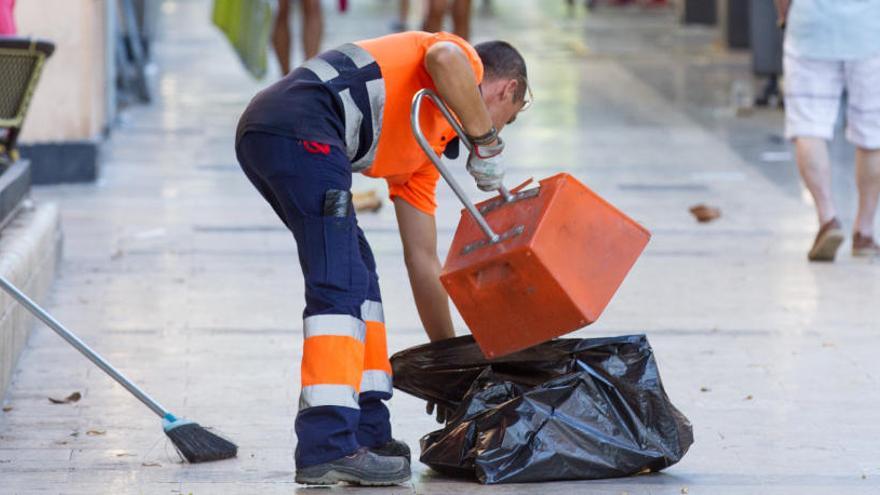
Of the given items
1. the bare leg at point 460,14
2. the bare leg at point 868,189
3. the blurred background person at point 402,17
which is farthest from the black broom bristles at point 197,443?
the blurred background person at point 402,17

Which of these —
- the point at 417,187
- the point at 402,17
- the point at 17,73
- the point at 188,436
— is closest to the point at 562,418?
the point at 417,187

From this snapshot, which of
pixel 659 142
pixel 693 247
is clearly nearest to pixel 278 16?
pixel 659 142

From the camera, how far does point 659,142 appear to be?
11.3 metres

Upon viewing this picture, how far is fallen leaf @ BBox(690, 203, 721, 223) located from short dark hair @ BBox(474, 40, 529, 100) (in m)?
4.23

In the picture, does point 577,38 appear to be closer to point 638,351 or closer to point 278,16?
point 278,16

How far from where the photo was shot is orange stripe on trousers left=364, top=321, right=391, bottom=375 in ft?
14.5

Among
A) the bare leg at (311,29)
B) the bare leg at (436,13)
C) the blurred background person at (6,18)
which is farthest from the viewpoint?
the bare leg at (436,13)

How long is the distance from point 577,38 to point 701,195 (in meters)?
10.5

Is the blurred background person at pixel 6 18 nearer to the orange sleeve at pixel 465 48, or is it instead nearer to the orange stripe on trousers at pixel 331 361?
the orange sleeve at pixel 465 48

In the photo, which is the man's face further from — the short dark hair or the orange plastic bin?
the orange plastic bin

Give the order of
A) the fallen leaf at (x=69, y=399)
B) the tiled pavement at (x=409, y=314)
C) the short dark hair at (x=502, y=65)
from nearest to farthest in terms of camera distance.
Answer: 1. the short dark hair at (x=502, y=65)
2. the tiled pavement at (x=409, y=314)
3. the fallen leaf at (x=69, y=399)

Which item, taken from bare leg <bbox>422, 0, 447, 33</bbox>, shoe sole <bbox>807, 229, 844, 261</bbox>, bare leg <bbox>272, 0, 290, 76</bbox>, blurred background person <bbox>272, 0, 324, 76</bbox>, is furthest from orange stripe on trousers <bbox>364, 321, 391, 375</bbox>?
bare leg <bbox>422, 0, 447, 33</bbox>

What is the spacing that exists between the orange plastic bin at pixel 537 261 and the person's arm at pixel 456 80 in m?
0.08

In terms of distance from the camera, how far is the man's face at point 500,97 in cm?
438
